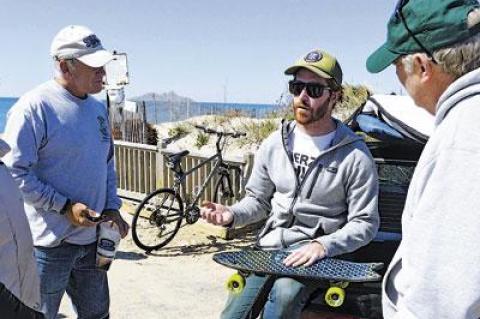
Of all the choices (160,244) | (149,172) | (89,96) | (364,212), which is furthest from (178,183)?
(364,212)

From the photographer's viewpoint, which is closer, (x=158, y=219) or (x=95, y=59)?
(x=95, y=59)

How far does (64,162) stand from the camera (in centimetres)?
290

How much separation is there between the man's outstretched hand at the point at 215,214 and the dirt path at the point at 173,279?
2.29 m

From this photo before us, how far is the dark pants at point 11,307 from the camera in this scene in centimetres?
188

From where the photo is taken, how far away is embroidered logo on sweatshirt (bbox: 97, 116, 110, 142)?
312cm

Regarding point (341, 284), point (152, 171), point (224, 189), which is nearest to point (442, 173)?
point (341, 284)

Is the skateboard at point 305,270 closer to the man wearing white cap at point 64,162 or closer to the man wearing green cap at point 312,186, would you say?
the man wearing green cap at point 312,186

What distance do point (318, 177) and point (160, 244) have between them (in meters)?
4.62

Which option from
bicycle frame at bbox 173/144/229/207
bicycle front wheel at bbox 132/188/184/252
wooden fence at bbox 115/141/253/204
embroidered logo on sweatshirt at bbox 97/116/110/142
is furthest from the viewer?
wooden fence at bbox 115/141/253/204

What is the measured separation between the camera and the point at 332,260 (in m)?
2.64

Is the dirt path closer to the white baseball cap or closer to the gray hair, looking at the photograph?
the white baseball cap

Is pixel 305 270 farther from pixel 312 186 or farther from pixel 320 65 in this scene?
pixel 320 65

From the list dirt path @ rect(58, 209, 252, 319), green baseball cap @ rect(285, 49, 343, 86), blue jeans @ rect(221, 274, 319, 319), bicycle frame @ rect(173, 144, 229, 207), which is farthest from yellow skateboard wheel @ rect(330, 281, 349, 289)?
bicycle frame @ rect(173, 144, 229, 207)

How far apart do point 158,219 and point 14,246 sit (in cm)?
529
